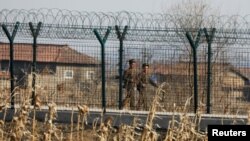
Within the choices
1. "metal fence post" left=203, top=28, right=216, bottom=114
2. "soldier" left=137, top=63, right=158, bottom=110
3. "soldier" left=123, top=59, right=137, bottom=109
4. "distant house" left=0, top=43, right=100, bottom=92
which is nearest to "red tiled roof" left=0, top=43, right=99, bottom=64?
"distant house" left=0, top=43, right=100, bottom=92

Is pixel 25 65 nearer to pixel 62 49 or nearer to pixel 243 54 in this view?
pixel 62 49

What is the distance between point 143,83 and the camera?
12453 millimetres

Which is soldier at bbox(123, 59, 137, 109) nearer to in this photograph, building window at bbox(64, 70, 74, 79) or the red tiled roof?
the red tiled roof

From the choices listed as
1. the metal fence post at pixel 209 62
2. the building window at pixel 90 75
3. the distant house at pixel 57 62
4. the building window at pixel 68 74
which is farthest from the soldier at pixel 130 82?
the metal fence post at pixel 209 62

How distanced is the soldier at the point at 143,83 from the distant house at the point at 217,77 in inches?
9.2

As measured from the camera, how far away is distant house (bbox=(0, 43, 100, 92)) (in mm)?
12609

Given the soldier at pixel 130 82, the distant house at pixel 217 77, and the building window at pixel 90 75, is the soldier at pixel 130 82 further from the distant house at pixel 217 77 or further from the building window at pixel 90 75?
the building window at pixel 90 75

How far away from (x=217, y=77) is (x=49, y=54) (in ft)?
13.2

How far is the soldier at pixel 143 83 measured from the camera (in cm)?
1200

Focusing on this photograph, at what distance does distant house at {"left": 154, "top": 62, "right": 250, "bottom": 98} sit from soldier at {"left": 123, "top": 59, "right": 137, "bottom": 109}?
1.74 ft

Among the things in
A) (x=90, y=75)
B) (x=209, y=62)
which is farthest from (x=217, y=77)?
(x=90, y=75)

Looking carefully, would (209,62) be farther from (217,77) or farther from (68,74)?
(68,74)

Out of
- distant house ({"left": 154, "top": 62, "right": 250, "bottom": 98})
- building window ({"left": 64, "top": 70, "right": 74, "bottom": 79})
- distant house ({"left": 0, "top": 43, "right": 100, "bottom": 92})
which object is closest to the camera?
distant house ({"left": 154, "top": 62, "right": 250, "bottom": 98})

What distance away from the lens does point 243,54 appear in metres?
12.0
